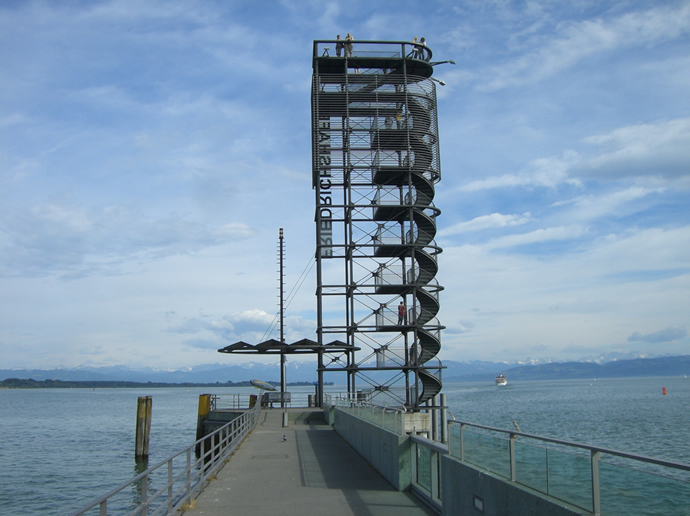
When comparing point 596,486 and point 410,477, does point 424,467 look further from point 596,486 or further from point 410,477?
point 596,486

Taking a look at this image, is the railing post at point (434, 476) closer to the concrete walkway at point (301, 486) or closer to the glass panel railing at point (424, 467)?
the glass panel railing at point (424, 467)

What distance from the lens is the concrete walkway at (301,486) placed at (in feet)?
38.9

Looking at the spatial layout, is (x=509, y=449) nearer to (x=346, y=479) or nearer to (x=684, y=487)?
(x=684, y=487)

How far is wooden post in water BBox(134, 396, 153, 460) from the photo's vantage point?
118 ft

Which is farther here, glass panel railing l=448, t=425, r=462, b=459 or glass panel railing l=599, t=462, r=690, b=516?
glass panel railing l=448, t=425, r=462, b=459

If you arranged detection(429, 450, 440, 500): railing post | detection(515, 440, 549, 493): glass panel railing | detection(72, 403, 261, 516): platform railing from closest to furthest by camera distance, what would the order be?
1. detection(515, 440, 549, 493): glass panel railing
2. detection(72, 403, 261, 516): platform railing
3. detection(429, 450, 440, 500): railing post

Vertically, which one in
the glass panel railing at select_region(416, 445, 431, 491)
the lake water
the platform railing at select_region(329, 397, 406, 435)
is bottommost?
the lake water

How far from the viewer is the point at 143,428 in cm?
3666

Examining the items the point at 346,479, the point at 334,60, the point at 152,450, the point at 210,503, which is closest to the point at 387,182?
the point at 334,60

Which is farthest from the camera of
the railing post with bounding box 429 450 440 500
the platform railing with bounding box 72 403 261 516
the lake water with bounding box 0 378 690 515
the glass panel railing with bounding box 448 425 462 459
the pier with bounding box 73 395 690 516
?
the lake water with bounding box 0 378 690 515

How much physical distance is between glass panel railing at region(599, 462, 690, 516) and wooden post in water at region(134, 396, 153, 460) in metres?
32.6

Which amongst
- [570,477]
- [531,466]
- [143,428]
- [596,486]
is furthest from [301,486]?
[143,428]

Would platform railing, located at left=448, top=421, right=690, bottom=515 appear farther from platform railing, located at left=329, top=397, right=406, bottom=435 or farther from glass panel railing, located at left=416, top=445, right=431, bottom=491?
platform railing, located at left=329, top=397, right=406, bottom=435

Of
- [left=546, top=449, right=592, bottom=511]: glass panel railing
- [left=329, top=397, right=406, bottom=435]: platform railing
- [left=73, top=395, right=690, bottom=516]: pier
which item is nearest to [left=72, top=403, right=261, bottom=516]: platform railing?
[left=73, top=395, right=690, bottom=516]: pier
